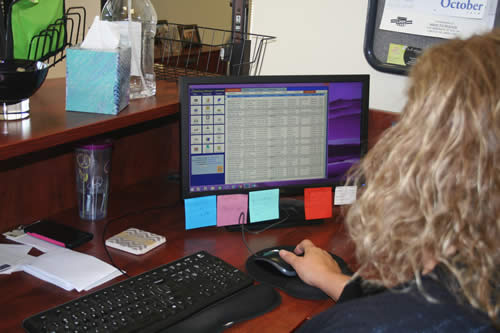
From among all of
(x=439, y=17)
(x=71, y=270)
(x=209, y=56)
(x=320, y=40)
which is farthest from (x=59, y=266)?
(x=439, y=17)

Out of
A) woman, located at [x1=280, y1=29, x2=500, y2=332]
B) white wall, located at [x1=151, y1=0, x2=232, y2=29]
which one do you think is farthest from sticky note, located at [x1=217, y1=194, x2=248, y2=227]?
white wall, located at [x1=151, y1=0, x2=232, y2=29]

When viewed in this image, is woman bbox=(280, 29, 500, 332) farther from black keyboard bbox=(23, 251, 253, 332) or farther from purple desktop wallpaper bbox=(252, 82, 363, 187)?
purple desktop wallpaper bbox=(252, 82, 363, 187)

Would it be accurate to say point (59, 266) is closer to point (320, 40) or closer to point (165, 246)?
point (165, 246)

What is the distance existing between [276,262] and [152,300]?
29 centimetres

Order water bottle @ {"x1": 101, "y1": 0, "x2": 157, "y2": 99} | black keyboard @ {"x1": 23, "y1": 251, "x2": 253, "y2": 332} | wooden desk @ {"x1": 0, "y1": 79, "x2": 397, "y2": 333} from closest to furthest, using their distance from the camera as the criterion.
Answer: black keyboard @ {"x1": 23, "y1": 251, "x2": 253, "y2": 332}
wooden desk @ {"x1": 0, "y1": 79, "x2": 397, "y2": 333}
water bottle @ {"x1": 101, "y1": 0, "x2": 157, "y2": 99}

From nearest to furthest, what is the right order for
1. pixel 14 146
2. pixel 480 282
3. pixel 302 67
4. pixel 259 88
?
pixel 480 282, pixel 14 146, pixel 259 88, pixel 302 67

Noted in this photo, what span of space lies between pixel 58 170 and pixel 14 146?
460 mm

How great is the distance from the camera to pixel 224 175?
1.28 meters

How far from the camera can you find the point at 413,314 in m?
0.61

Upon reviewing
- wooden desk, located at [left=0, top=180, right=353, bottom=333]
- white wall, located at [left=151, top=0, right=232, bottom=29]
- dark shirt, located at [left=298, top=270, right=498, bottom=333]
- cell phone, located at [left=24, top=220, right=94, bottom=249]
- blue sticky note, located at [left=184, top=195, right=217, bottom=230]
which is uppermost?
white wall, located at [left=151, top=0, right=232, bottom=29]

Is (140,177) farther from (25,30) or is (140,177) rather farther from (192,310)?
(192,310)

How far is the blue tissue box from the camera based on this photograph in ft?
3.53

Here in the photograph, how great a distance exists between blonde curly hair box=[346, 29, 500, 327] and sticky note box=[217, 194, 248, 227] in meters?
0.61

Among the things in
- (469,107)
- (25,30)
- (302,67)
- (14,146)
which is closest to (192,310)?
(14,146)
